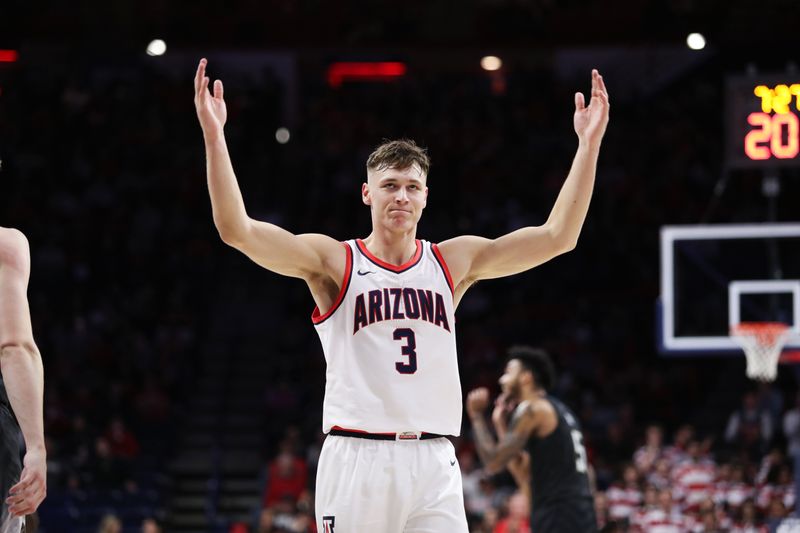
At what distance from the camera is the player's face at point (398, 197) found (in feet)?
16.8

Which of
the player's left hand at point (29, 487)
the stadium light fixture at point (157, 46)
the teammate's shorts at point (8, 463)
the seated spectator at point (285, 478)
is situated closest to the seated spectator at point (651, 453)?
the seated spectator at point (285, 478)

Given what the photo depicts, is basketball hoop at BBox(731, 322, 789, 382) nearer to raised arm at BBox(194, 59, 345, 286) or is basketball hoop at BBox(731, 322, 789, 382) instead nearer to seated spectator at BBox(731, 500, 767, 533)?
seated spectator at BBox(731, 500, 767, 533)

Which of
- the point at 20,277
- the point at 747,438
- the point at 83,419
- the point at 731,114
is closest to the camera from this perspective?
the point at 20,277

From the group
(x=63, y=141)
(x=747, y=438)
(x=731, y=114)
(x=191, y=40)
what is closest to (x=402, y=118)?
(x=191, y=40)

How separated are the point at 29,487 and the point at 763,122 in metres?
8.71

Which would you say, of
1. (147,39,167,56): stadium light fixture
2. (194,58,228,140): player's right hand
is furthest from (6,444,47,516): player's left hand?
(147,39,167,56): stadium light fixture

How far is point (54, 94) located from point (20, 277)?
781 inches

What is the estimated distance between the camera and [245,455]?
1858 cm

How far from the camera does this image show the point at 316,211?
70.2ft

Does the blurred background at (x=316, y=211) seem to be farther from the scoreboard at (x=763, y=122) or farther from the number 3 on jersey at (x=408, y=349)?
the number 3 on jersey at (x=408, y=349)

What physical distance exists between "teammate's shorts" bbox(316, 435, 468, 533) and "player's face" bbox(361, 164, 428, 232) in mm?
894

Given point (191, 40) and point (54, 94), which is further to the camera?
point (54, 94)

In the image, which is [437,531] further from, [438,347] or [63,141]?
[63,141]

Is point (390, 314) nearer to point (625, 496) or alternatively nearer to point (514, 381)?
point (514, 381)
